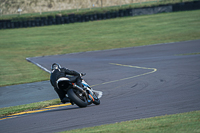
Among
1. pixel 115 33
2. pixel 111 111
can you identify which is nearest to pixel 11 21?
pixel 115 33

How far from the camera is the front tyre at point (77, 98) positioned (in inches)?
341

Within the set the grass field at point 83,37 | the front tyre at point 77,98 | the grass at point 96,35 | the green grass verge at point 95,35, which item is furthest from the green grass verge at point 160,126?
the grass at point 96,35

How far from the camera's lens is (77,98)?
344 inches

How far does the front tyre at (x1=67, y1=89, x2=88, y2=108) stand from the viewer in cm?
866

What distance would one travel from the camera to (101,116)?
25.4 ft

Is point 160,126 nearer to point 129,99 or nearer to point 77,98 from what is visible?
point 77,98

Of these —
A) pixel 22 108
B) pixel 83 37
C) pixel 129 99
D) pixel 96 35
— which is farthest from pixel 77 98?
pixel 96 35

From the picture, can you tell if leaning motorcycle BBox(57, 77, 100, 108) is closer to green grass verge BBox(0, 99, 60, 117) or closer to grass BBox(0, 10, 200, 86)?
green grass verge BBox(0, 99, 60, 117)

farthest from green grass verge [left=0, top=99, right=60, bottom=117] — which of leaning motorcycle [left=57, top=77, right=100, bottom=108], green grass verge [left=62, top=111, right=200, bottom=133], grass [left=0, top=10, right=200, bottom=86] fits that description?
grass [left=0, top=10, right=200, bottom=86]

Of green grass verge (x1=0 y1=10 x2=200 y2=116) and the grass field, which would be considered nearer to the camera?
the grass field

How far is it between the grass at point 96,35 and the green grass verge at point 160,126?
52.3 feet

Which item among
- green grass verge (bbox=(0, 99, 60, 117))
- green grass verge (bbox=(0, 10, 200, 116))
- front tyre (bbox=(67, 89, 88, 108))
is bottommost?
green grass verge (bbox=(0, 10, 200, 116))

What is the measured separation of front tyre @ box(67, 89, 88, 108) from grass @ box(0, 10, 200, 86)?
43.4 ft

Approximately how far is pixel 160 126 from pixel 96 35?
106 ft
